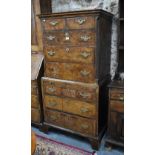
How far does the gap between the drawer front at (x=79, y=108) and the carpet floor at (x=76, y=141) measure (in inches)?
16.2

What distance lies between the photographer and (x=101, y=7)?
2.40 metres

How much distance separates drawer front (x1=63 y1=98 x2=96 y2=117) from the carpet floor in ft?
1.35

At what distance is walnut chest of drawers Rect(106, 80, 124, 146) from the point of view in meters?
1.95

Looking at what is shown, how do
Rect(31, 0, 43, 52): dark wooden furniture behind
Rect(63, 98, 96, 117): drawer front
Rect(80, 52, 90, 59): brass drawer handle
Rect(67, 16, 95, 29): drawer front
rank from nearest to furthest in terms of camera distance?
Rect(67, 16, 95, 29): drawer front
Rect(80, 52, 90, 59): brass drawer handle
Rect(63, 98, 96, 117): drawer front
Rect(31, 0, 43, 52): dark wooden furniture behind

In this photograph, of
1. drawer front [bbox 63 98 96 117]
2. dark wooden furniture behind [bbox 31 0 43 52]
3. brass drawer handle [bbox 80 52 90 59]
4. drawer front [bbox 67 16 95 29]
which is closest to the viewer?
drawer front [bbox 67 16 95 29]

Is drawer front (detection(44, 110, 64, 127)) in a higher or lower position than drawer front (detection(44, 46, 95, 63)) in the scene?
lower

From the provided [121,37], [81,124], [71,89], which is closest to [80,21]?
[121,37]

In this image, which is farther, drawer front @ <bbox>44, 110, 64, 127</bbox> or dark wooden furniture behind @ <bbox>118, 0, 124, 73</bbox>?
drawer front @ <bbox>44, 110, 64, 127</bbox>

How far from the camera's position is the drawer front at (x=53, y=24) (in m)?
2.08

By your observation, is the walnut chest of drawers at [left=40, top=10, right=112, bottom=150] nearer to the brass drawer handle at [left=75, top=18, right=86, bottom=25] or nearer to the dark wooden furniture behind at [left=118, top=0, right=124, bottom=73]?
the brass drawer handle at [left=75, top=18, right=86, bottom=25]

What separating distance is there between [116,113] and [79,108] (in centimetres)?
46

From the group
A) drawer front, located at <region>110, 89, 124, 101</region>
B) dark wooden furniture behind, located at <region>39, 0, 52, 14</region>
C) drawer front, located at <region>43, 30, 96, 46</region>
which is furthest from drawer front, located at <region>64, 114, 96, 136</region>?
dark wooden furniture behind, located at <region>39, 0, 52, 14</region>
